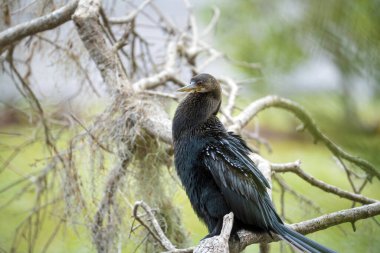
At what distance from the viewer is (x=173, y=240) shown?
10.2 feet

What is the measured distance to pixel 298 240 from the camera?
214cm

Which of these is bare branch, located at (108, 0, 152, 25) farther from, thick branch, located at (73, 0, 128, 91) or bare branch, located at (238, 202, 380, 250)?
bare branch, located at (238, 202, 380, 250)

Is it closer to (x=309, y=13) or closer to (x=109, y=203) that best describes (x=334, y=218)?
(x=109, y=203)

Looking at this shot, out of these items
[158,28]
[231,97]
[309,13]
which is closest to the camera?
[309,13]

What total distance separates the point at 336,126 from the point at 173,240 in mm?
2454

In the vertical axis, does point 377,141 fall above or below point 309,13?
below

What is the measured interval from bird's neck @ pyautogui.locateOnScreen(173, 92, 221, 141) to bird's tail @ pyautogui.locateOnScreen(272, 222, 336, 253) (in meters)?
0.72

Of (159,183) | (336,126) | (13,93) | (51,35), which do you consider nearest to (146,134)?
(159,183)

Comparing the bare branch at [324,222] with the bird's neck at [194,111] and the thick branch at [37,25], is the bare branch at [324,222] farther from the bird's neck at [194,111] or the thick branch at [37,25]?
the thick branch at [37,25]

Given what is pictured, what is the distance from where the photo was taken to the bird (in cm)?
228

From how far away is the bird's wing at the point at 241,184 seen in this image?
7.48 ft

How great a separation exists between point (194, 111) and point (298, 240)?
Answer: 908 mm

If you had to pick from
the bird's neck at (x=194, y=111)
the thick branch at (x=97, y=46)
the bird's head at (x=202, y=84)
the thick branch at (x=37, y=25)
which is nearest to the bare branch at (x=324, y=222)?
the bird's neck at (x=194, y=111)

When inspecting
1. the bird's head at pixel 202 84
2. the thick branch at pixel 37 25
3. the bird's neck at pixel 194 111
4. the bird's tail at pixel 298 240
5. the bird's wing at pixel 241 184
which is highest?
the thick branch at pixel 37 25
